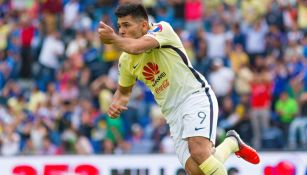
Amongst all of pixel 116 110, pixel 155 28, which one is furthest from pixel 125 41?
pixel 116 110

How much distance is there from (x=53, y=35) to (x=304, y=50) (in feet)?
18.8

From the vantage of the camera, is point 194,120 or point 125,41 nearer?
point 125,41

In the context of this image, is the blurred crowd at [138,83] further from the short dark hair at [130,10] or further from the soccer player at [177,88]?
the short dark hair at [130,10]

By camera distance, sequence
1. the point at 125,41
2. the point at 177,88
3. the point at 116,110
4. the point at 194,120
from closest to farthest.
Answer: the point at 125,41, the point at 194,120, the point at 177,88, the point at 116,110

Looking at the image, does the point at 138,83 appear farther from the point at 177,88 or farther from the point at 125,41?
the point at 125,41

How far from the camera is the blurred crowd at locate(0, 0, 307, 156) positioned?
60.8 feet

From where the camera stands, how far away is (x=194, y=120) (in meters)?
10.1

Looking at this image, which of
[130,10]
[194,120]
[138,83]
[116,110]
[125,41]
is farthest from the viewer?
[138,83]

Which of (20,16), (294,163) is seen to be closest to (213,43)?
(20,16)

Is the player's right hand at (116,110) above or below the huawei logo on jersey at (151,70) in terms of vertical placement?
below

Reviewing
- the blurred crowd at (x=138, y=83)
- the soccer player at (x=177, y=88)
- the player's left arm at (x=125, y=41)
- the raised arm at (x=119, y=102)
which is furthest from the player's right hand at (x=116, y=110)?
the blurred crowd at (x=138, y=83)

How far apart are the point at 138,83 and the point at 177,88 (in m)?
9.34

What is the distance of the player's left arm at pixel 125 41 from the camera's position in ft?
31.0

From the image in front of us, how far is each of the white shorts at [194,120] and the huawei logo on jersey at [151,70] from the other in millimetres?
415
